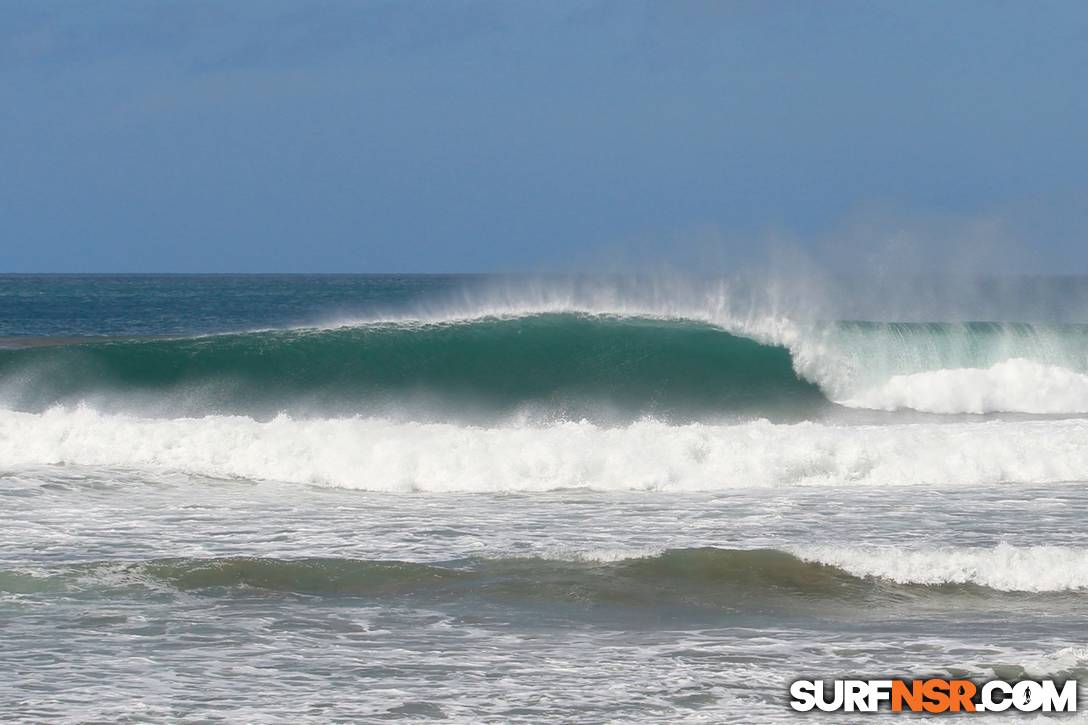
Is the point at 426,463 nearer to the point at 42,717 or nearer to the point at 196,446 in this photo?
the point at 196,446

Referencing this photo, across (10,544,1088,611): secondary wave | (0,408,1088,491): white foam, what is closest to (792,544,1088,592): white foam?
(10,544,1088,611): secondary wave

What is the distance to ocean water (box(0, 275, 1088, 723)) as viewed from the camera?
251 inches

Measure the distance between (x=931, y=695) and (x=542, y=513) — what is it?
205 inches

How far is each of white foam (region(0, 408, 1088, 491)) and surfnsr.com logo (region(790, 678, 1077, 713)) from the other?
5.98 meters

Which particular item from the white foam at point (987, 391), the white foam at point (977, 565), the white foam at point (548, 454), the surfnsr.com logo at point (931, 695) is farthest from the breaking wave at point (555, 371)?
the surfnsr.com logo at point (931, 695)

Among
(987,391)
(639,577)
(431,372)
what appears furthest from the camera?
(987,391)

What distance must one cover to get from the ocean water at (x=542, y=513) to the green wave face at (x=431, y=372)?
7 cm

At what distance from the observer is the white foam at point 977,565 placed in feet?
27.3

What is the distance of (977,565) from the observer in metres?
8.48

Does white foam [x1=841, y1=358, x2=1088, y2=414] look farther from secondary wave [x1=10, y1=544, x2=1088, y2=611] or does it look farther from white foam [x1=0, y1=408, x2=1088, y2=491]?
secondary wave [x1=10, y1=544, x2=1088, y2=611]

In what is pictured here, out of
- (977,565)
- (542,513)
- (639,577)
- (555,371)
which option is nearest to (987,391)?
(555,371)

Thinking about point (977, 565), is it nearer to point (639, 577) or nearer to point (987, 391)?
point (639, 577)

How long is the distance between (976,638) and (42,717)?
508cm

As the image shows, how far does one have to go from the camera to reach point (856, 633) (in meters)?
7.17
